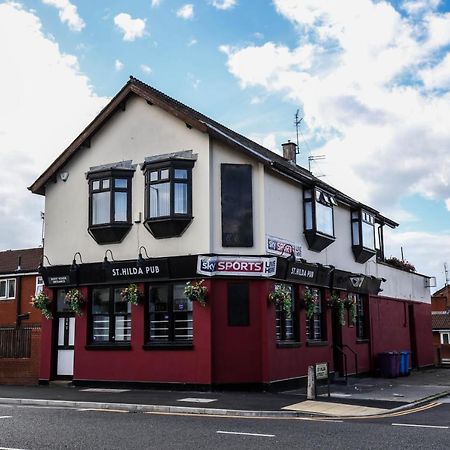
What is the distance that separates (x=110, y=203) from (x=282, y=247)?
217 inches

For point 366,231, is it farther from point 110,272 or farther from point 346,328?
point 110,272

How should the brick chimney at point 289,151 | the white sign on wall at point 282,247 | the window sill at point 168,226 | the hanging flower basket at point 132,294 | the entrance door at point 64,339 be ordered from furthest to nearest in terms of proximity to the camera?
the brick chimney at point 289,151
the entrance door at point 64,339
the hanging flower basket at point 132,294
the white sign on wall at point 282,247
the window sill at point 168,226

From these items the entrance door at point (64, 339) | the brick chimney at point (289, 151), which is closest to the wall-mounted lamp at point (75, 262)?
the entrance door at point (64, 339)

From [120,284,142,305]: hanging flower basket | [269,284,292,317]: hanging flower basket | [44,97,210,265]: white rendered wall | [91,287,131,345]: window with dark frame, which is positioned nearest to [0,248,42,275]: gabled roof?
[44,97,210,265]: white rendered wall

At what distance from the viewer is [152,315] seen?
19.0 metres

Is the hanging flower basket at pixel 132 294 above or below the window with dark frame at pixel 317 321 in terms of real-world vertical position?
above

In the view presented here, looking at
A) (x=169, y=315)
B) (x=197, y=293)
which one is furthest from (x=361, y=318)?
(x=197, y=293)

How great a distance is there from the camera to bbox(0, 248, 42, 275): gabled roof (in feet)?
124

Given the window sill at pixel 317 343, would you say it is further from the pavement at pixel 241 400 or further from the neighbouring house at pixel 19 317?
the neighbouring house at pixel 19 317

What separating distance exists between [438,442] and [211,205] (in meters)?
10.0

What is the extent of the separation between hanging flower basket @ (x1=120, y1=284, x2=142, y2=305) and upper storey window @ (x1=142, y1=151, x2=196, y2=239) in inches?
67.0

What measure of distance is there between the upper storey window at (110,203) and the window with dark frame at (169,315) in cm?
218

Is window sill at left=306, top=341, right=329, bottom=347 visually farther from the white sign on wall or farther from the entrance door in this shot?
the entrance door

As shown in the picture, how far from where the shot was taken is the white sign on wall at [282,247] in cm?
1856
